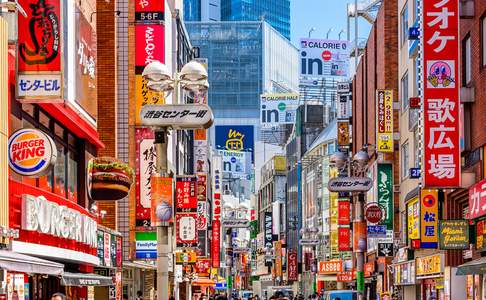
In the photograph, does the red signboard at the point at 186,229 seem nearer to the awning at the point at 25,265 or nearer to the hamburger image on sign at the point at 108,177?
the hamburger image on sign at the point at 108,177

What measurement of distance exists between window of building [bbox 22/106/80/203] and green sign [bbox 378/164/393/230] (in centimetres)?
2737

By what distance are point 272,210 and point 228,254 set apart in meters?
33.9

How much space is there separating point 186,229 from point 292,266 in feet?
281

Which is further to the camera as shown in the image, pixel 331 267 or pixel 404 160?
pixel 331 267

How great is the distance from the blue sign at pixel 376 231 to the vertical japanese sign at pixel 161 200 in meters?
28.9

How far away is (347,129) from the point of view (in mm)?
83875

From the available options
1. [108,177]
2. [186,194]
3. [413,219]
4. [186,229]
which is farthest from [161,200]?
[186,229]

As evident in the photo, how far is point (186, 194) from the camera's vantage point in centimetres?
5588

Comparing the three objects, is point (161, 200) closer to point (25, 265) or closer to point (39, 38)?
point (39, 38)

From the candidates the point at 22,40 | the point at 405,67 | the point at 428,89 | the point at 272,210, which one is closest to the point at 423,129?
the point at 428,89

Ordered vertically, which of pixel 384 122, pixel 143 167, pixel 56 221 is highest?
pixel 384 122

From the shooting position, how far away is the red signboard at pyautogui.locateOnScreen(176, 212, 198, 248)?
184 ft

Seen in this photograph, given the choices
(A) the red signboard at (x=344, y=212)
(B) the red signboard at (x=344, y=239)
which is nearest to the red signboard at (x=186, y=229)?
(B) the red signboard at (x=344, y=239)

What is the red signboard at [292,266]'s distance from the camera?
457ft
